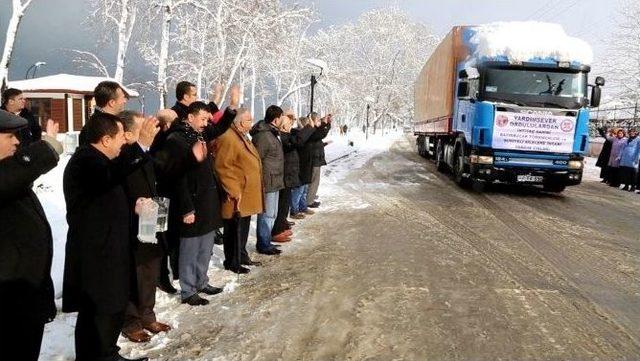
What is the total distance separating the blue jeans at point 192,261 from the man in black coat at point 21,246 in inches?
76.1

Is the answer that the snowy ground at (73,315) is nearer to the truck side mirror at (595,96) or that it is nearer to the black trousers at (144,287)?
the black trousers at (144,287)

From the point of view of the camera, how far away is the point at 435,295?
472 cm

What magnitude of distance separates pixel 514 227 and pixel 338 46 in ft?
167

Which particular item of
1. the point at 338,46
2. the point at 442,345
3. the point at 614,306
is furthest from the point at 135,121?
the point at 338,46

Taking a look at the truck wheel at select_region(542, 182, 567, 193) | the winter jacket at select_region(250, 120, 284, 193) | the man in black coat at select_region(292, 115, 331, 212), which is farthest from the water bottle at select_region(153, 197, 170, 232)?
the truck wheel at select_region(542, 182, 567, 193)

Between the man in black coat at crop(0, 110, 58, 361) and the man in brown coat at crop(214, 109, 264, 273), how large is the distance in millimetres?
2634

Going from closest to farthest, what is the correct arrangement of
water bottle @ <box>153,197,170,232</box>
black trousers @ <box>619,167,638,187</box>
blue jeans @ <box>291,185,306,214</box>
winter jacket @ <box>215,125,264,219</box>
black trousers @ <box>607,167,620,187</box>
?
water bottle @ <box>153,197,170,232</box> < winter jacket @ <box>215,125,264,219</box> < blue jeans @ <box>291,185,306,214</box> < black trousers @ <box>619,167,638,187</box> < black trousers @ <box>607,167,620,187</box>

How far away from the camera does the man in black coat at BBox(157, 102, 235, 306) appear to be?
162 inches

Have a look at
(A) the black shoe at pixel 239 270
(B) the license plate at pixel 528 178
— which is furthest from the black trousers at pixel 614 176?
(A) the black shoe at pixel 239 270

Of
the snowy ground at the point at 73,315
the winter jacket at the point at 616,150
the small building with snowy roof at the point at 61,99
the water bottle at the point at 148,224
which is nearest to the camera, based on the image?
the water bottle at the point at 148,224

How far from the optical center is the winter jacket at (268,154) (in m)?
6.00

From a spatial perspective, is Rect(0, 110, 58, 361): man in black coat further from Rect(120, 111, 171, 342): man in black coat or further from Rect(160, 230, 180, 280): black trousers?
Rect(160, 230, 180, 280): black trousers

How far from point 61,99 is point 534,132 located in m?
26.4

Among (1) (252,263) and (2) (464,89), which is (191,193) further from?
(2) (464,89)
